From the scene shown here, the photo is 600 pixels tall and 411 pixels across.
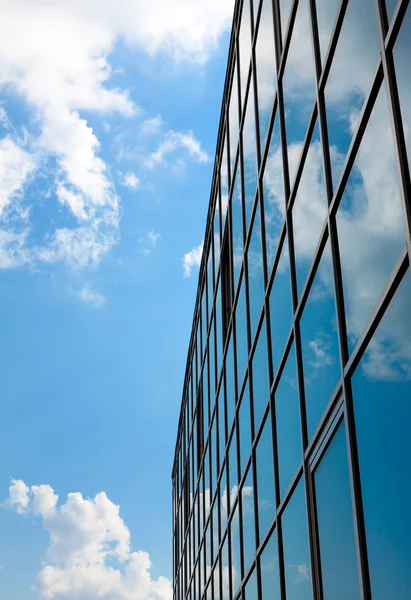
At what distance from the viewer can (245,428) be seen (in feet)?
56.7

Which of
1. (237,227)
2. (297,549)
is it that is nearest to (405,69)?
(297,549)

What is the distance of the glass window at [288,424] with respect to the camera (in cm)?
1194

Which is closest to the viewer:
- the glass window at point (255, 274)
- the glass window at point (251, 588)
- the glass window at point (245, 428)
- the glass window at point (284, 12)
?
the glass window at point (284, 12)

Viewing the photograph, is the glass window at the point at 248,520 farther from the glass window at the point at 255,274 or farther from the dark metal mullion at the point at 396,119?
the dark metal mullion at the point at 396,119

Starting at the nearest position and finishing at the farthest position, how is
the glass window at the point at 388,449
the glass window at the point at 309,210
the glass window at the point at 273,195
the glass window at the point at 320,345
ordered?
the glass window at the point at 388,449 < the glass window at the point at 320,345 < the glass window at the point at 309,210 < the glass window at the point at 273,195

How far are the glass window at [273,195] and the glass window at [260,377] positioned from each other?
1639mm

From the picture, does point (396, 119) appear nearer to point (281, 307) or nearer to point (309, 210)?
point (309, 210)

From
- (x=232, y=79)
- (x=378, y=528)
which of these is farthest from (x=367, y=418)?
(x=232, y=79)

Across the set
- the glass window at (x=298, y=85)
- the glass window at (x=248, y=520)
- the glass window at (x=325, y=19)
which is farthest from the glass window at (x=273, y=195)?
the glass window at (x=248, y=520)

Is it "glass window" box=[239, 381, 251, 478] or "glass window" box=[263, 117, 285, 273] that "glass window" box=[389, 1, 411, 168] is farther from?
"glass window" box=[239, 381, 251, 478]

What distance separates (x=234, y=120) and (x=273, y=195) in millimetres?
6665

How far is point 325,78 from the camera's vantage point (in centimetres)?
1051

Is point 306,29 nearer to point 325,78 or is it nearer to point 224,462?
point 325,78

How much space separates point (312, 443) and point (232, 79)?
1313cm
